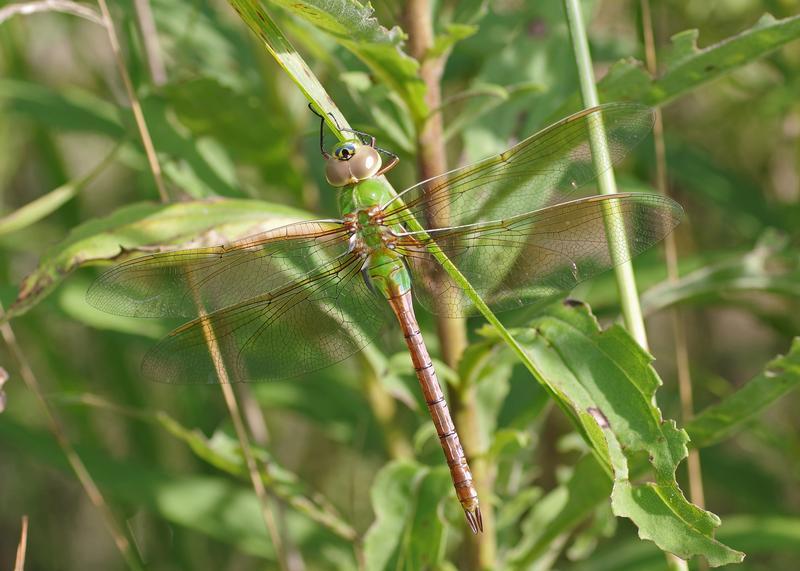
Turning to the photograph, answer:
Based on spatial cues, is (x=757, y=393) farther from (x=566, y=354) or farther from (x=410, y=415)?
(x=410, y=415)

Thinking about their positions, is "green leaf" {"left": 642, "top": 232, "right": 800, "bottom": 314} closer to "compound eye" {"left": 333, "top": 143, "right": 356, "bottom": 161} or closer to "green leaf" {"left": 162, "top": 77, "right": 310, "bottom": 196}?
"compound eye" {"left": 333, "top": 143, "right": 356, "bottom": 161}

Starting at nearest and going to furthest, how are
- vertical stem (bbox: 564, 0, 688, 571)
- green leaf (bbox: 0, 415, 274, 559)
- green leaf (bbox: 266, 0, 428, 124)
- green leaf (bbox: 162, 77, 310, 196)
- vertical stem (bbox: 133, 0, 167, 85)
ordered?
1. green leaf (bbox: 266, 0, 428, 124)
2. vertical stem (bbox: 564, 0, 688, 571)
3. green leaf (bbox: 162, 77, 310, 196)
4. vertical stem (bbox: 133, 0, 167, 85)
5. green leaf (bbox: 0, 415, 274, 559)

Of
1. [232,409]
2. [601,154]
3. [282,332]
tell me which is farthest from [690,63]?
[232,409]

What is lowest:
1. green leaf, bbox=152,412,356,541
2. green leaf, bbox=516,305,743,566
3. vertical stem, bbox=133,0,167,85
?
green leaf, bbox=516,305,743,566

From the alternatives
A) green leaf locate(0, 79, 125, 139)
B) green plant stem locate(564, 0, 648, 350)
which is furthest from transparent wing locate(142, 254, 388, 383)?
green leaf locate(0, 79, 125, 139)

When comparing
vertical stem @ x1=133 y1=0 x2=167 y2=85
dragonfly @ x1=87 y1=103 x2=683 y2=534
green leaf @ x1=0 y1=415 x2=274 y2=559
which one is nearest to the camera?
dragonfly @ x1=87 y1=103 x2=683 y2=534

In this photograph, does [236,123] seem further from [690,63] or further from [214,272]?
[690,63]

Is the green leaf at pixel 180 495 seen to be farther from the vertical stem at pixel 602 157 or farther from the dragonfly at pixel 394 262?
the vertical stem at pixel 602 157
